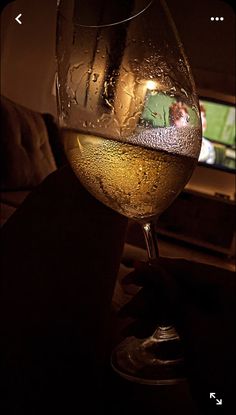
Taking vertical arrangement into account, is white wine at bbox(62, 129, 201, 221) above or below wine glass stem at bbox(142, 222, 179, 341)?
above

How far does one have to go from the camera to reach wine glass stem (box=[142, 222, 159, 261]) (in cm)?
39

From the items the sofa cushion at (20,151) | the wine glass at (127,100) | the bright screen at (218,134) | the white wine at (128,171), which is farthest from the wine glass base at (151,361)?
the bright screen at (218,134)

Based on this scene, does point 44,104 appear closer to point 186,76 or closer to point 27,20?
point 27,20

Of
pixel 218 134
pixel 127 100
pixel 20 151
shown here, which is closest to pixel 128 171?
pixel 127 100

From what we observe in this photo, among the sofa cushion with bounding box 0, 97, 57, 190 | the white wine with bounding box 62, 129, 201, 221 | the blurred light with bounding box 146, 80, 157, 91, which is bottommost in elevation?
the sofa cushion with bounding box 0, 97, 57, 190

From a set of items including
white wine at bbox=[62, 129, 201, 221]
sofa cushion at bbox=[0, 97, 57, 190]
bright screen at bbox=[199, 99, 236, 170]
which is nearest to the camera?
white wine at bbox=[62, 129, 201, 221]

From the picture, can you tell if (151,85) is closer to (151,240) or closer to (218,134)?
(151,240)

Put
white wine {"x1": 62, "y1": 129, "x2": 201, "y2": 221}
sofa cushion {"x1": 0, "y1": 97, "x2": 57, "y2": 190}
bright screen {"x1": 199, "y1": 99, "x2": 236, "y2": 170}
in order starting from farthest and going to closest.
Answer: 1. bright screen {"x1": 199, "y1": 99, "x2": 236, "y2": 170}
2. sofa cushion {"x1": 0, "y1": 97, "x2": 57, "y2": 190}
3. white wine {"x1": 62, "y1": 129, "x2": 201, "y2": 221}

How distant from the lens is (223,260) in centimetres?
453

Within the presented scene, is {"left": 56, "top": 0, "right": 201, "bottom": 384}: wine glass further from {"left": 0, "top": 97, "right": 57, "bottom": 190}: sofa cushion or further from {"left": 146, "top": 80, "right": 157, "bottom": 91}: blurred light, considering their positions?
{"left": 0, "top": 97, "right": 57, "bottom": 190}: sofa cushion

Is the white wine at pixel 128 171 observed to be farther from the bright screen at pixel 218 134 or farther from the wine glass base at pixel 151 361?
the bright screen at pixel 218 134

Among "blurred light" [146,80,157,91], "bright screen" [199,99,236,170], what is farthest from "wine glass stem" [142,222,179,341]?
"bright screen" [199,99,236,170]

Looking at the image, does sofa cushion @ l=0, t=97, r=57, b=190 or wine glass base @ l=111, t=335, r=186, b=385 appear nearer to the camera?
wine glass base @ l=111, t=335, r=186, b=385

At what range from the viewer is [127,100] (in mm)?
365
